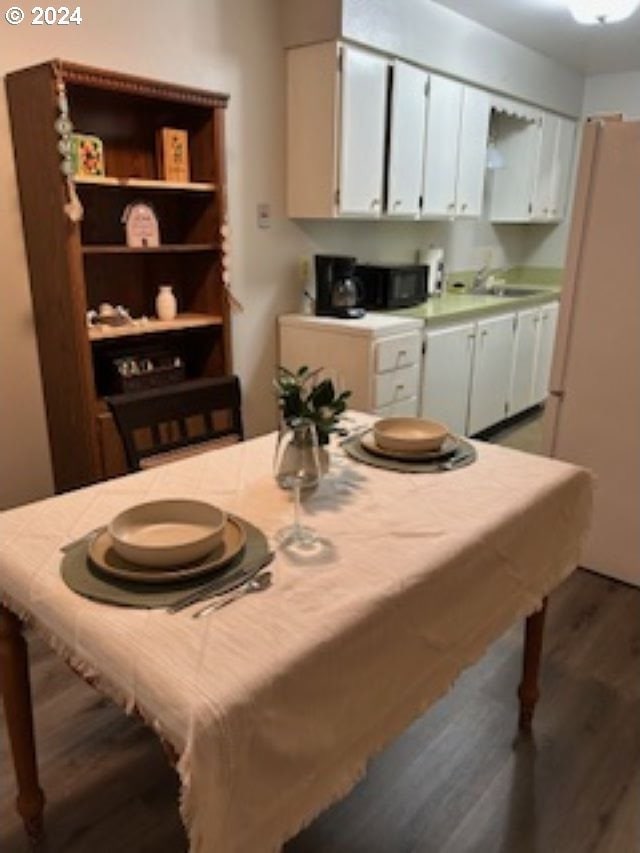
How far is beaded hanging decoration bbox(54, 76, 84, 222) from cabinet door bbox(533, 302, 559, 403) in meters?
3.36

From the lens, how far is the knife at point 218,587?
991mm

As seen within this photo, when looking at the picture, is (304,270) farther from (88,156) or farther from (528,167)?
(528,167)

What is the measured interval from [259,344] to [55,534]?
2312mm

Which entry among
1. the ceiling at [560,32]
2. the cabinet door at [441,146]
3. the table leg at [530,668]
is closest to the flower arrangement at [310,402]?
the table leg at [530,668]

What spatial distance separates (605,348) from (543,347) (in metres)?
2.28

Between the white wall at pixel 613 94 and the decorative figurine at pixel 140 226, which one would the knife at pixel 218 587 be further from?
the white wall at pixel 613 94

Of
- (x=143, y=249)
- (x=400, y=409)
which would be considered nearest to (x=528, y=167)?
(x=400, y=409)

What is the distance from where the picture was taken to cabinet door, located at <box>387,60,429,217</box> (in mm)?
3309

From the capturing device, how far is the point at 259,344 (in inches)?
135

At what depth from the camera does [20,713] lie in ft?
4.28

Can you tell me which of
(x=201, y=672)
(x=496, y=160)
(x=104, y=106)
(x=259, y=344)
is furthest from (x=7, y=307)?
(x=496, y=160)

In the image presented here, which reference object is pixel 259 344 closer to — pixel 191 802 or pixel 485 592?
pixel 485 592

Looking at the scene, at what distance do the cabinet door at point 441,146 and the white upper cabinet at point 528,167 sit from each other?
109 cm

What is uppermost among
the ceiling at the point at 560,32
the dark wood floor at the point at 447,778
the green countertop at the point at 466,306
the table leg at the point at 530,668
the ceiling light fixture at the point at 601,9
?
the ceiling at the point at 560,32
